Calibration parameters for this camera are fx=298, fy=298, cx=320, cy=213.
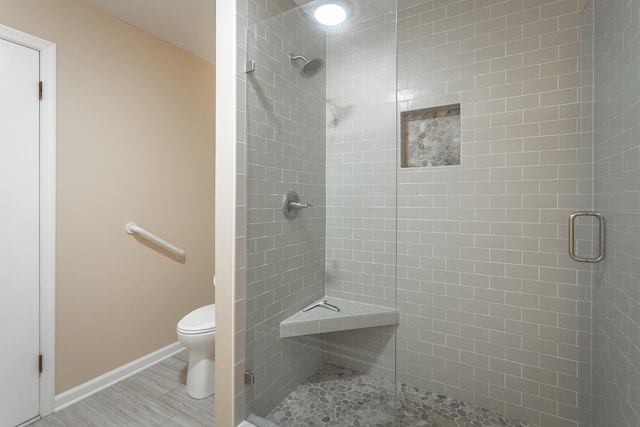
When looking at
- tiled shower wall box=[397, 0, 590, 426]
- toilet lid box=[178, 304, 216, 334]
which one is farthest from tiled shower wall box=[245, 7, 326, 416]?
tiled shower wall box=[397, 0, 590, 426]

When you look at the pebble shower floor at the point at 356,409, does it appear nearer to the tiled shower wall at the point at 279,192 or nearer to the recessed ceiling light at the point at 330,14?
the tiled shower wall at the point at 279,192

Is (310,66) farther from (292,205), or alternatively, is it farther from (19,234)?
(19,234)

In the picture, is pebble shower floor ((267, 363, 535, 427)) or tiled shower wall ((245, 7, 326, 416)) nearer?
pebble shower floor ((267, 363, 535, 427))

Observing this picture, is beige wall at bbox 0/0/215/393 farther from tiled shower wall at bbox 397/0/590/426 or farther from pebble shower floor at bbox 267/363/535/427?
tiled shower wall at bbox 397/0/590/426

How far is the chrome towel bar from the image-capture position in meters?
2.29

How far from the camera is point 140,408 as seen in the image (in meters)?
1.90

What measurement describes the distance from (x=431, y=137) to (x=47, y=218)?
8.36ft

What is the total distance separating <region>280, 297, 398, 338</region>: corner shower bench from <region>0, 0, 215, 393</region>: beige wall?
1.42 metres

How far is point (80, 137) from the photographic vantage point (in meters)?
2.00

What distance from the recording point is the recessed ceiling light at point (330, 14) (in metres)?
1.52

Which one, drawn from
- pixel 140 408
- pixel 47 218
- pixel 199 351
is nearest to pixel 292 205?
pixel 199 351

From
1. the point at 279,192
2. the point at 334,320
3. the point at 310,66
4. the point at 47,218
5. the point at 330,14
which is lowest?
the point at 334,320

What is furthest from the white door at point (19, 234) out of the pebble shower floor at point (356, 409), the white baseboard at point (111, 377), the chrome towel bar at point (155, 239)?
the pebble shower floor at point (356, 409)

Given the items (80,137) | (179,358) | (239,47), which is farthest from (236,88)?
(179,358)
